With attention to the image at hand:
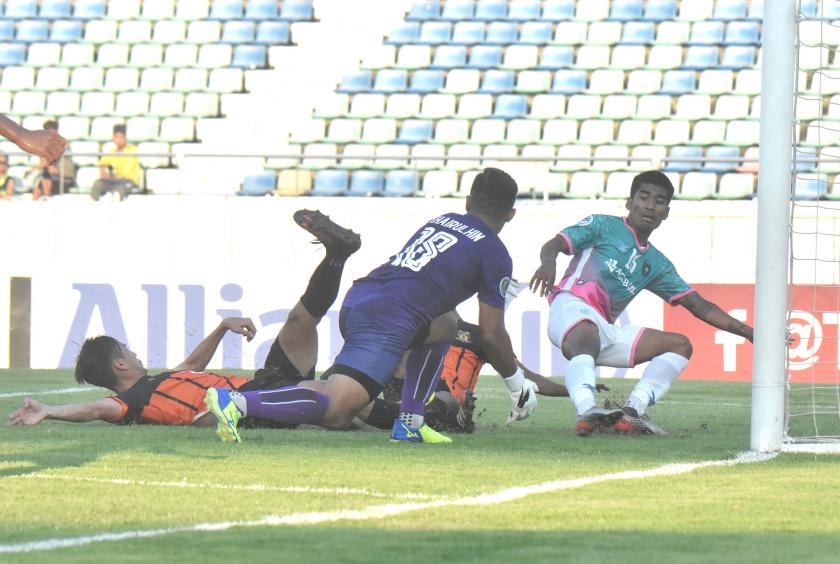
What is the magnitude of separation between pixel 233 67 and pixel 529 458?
1575 cm

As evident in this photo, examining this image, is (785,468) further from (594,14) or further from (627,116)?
(594,14)

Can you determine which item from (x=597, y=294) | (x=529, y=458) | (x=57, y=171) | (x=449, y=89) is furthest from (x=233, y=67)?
(x=529, y=458)

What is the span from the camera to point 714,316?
26.1ft

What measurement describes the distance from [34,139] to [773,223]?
3.18 metres

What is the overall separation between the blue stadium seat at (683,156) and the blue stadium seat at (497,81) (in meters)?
2.58

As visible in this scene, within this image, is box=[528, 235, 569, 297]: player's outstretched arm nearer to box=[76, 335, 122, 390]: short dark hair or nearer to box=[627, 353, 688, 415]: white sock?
box=[627, 353, 688, 415]: white sock

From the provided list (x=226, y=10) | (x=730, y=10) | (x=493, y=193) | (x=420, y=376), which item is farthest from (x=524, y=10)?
(x=420, y=376)

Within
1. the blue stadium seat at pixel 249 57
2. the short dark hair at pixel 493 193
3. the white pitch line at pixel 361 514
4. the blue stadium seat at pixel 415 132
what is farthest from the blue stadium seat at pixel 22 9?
the white pitch line at pixel 361 514

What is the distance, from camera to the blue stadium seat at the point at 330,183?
1795 cm

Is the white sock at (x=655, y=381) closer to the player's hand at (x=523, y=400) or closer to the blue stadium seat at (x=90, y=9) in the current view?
the player's hand at (x=523, y=400)

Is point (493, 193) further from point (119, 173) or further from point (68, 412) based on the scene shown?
point (119, 173)

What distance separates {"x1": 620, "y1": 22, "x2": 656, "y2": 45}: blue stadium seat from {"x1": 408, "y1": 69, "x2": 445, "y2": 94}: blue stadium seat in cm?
254

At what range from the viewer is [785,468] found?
19.8ft

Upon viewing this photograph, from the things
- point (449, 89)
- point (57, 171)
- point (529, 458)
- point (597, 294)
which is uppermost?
point (449, 89)
